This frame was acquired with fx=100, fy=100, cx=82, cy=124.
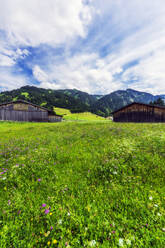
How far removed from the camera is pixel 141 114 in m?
32.4

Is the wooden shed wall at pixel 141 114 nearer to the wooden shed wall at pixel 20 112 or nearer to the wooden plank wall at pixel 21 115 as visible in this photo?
the wooden plank wall at pixel 21 115

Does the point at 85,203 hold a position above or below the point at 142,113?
below

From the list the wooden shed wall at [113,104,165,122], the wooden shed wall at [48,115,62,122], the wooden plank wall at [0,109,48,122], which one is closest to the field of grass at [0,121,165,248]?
the wooden shed wall at [113,104,165,122]

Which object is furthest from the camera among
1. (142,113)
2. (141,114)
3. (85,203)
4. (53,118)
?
(53,118)

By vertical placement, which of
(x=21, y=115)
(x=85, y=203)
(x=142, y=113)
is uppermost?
(x=142, y=113)

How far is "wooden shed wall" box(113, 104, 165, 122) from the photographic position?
98.2 feet

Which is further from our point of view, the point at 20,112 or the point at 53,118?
the point at 53,118

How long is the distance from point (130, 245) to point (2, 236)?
9.21 feet

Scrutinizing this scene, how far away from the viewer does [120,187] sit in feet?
11.7

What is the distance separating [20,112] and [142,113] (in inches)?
1789

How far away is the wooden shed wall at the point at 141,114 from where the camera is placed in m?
29.9

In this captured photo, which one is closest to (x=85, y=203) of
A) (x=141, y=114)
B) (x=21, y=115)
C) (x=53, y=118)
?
(x=141, y=114)

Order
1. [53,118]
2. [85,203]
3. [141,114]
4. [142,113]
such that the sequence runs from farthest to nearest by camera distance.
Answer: [53,118] → [141,114] → [142,113] → [85,203]

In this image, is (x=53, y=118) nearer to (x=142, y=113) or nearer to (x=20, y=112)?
(x=20, y=112)
